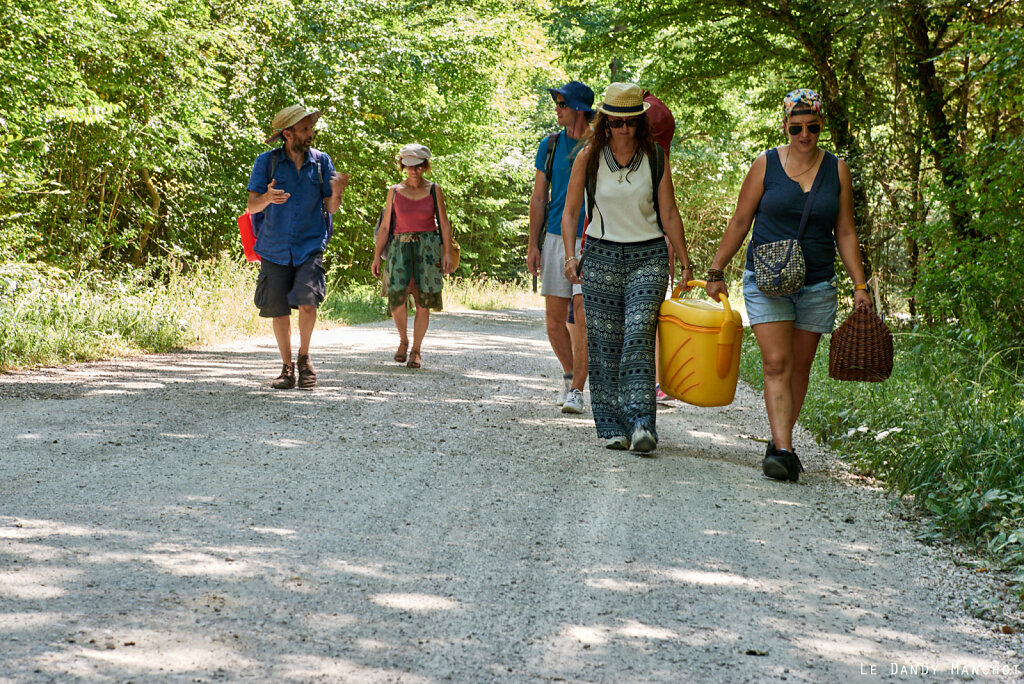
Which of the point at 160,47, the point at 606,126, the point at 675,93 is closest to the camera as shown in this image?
the point at 606,126

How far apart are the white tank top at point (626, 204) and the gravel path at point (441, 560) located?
1.33 m

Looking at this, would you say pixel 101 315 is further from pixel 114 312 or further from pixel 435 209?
pixel 435 209

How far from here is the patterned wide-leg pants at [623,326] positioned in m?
6.24

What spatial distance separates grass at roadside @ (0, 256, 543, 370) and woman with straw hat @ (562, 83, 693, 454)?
5.25 meters

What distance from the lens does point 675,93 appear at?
1519 cm

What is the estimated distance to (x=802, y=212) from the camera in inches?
225

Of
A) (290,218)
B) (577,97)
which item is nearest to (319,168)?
(290,218)

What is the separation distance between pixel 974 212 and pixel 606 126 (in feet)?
15.3

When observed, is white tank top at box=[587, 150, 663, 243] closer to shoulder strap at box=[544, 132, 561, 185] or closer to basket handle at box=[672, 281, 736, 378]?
basket handle at box=[672, 281, 736, 378]

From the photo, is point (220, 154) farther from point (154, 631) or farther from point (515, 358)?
point (154, 631)

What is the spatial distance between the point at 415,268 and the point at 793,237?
504 centimetres

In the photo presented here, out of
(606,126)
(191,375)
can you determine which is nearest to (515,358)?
(191,375)

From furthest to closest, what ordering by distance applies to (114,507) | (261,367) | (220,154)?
(220,154)
(261,367)
(114,507)

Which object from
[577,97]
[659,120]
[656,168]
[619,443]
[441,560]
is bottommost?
[441,560]
